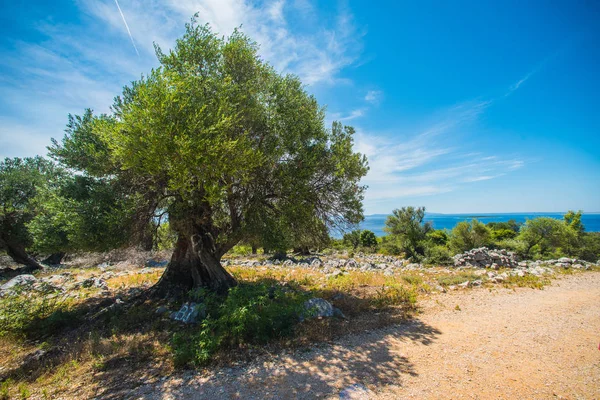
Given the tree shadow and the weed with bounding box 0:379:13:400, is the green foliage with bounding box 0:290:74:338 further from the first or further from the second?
the weed with bounding box 0:379:13:400

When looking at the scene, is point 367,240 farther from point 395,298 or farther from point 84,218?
point 84,218

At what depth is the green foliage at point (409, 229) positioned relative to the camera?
2984 cm

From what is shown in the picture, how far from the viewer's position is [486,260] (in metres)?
22.0

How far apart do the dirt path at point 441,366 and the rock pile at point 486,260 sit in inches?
512

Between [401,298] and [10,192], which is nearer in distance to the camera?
[401,298]

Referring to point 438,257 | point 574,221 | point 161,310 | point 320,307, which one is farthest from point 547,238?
point 161,310

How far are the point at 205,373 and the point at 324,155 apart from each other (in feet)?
29.8

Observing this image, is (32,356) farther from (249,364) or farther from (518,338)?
(518,338)

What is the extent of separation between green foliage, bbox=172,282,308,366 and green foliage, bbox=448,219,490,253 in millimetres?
27240

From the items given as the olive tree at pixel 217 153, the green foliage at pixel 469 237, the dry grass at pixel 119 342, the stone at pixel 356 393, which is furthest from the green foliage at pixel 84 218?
the green foliage at pixel 469 237

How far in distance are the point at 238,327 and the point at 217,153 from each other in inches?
217

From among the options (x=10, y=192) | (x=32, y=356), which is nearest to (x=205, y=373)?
(x=32, y=356)

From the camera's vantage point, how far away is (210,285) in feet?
40.0

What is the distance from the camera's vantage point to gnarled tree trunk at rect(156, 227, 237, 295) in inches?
481
